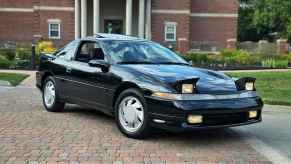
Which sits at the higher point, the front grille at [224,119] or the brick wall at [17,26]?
the brick wall at [17,26]

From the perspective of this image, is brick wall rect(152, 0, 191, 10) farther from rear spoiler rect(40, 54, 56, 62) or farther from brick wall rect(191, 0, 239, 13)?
rear spoiler rect(40, 54, 56, 62)

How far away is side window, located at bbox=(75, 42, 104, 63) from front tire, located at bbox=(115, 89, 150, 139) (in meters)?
1.25

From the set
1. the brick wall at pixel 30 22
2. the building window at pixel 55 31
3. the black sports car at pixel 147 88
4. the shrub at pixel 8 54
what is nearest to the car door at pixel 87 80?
the black sports car at pixel 147 88

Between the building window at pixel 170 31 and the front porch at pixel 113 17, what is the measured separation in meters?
1.79

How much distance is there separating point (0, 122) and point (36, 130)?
39.4 inches

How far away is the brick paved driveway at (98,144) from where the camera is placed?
6.30m

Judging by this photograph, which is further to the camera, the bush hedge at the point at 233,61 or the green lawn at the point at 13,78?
the bush hedge at the point at 233,61

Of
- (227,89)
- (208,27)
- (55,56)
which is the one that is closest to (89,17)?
(208,27)

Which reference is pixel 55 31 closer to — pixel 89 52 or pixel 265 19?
pixel 265 19

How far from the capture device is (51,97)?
32.0ft

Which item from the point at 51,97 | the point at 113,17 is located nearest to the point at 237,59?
the point at 51,97

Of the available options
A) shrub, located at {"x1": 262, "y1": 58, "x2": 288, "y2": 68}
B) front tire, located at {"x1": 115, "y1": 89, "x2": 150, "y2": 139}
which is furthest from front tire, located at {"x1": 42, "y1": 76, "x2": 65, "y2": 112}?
shrub, located at {"x1": 262, "y1": 58, "x2": 288, "y2": 68}

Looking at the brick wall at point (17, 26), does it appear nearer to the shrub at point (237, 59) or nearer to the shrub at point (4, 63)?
the shrub at point (4, 63)

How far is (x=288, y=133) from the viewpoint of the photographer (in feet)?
27.4
